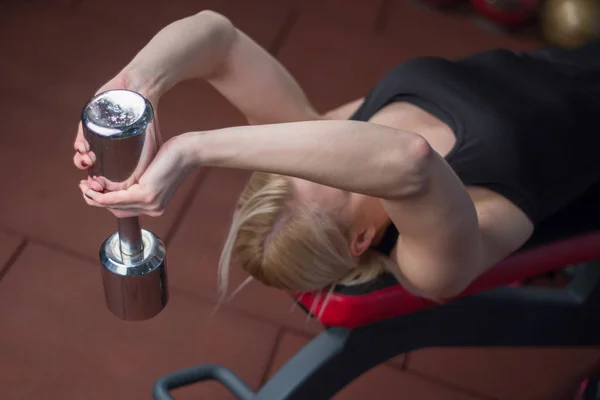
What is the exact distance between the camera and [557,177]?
3.31 feet

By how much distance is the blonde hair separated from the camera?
89 centimetres

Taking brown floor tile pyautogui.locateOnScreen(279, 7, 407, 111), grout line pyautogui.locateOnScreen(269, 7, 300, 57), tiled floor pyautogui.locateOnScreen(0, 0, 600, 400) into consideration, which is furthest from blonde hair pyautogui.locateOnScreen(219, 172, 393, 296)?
grout line pyautogui.locateOnScreen(269, 7, 300, 57)

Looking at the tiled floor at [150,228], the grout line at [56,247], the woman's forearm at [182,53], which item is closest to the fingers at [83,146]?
the woman's forearm at [182,53]

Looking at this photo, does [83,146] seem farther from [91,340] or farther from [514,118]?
[91,340]

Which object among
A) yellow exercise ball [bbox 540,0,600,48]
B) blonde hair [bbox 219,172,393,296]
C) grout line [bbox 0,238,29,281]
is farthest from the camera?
yellow exercise ball [bbox 540,0,600,48]

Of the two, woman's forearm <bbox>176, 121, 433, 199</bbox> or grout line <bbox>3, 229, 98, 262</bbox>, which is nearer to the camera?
woman's forearm <bbox>176, 121, 433, 199</bbox>

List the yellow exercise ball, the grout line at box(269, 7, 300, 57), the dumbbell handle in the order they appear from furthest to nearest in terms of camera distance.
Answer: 1. the grout line at box(269, 7, 300, 57)
2. the yellow exercise ball
3. the dumbbell handle

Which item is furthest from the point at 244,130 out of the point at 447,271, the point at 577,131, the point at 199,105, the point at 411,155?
the point at 199,105

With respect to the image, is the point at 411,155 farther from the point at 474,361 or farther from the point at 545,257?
the point at 474,361

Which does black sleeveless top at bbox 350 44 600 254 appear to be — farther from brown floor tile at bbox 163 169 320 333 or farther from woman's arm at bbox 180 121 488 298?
brown floor tile at bbox 163 169 320 333

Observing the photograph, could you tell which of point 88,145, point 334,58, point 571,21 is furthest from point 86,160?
point 571,21

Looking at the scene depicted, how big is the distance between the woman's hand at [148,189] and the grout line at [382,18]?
1.59m

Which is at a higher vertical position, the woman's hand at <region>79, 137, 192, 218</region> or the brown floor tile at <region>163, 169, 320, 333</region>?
the woman's hand at <region>79, 137, 192, 218</region>

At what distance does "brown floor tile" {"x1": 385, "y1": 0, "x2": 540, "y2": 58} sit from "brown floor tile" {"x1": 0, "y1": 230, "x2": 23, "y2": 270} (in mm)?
1216
